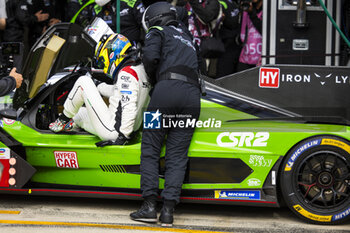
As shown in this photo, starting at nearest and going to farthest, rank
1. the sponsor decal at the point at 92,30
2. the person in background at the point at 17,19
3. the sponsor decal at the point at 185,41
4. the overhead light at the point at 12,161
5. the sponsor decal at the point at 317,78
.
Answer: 1. the sponsor decal at the point at 185,41
2. the overhead light at the point at 12,161
3. the sponsor decal at the point at 317,78
4. the sponsor decal at the point at 92,30
5. the person in background at the point at 17,19

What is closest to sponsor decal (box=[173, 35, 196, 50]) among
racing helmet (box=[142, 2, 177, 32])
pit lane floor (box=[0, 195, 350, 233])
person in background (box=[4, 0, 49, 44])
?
racing helmet (box=[142, 2, 177, 32])

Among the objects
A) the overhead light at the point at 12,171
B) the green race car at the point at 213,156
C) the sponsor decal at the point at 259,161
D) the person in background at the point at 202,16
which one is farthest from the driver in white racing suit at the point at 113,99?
the person in background at the point at 202,16

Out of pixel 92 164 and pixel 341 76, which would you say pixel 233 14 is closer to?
pixel 341 76

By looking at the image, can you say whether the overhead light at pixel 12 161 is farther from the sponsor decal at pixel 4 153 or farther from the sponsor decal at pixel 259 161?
the sponsor decal at pixel 259 161

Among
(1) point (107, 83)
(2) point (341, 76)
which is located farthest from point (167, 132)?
(2) point (341, 76)

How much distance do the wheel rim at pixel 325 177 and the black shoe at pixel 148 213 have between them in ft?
3.72

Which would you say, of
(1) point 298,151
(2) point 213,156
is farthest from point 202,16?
(1) point 298,151

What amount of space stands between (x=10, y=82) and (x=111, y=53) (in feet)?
2.84

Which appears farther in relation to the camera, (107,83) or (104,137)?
(107,83)

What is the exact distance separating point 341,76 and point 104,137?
2.09m

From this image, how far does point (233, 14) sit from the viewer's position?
8453 millimetres

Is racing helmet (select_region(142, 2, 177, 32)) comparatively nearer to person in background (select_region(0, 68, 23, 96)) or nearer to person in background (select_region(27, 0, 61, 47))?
person in background (select_region(0, 68, 23, 96))

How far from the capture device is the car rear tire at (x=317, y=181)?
4.82 m

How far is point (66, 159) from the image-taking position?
5156 mm
